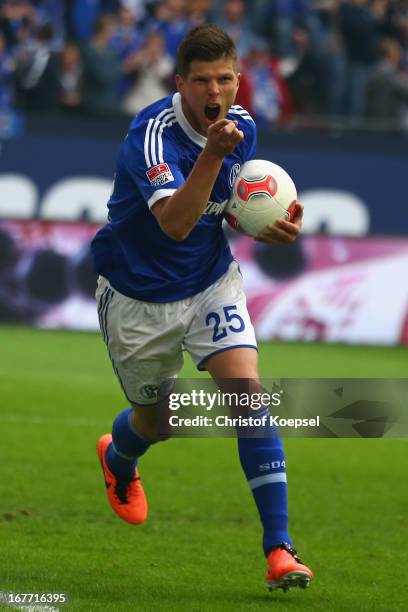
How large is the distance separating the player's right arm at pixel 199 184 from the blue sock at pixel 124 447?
4.98 feet

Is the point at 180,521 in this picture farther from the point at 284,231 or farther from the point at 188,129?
the point at 188,129

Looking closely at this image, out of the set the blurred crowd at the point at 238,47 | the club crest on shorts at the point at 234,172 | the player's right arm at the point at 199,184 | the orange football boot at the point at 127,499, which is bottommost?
the orange football boot at the point at 127,499

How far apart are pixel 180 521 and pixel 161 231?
1790 millimetres

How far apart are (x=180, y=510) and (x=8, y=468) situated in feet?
4.33

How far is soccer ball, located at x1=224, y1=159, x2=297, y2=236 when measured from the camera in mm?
5586

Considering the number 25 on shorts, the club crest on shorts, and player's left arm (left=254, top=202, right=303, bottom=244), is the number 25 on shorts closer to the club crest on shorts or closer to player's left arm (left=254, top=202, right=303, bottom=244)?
player's left arm (left=254, top=202, right=303, bottom=244)

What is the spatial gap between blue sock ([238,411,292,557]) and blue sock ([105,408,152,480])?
3.39 feet

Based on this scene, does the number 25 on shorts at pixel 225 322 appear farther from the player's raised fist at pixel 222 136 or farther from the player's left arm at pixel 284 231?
the player's raised fist at pixel 222 136

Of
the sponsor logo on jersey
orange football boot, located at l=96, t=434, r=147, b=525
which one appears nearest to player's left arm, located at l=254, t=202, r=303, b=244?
the sponsor logo on jersey

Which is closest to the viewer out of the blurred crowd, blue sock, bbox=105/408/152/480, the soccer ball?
the soccer ball

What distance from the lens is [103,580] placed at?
5.46 m

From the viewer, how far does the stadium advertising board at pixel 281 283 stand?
15695 mm

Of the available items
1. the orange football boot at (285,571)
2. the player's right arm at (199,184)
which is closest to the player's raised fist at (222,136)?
the player's right arm at (199,184)

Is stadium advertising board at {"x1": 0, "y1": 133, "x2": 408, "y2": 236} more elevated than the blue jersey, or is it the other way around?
stadium advertising board at {"x1": 0, "y1": 133, "x2": 408, "y2": 236}
